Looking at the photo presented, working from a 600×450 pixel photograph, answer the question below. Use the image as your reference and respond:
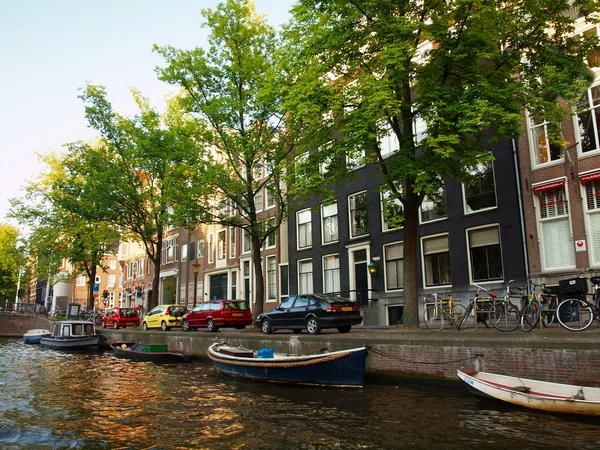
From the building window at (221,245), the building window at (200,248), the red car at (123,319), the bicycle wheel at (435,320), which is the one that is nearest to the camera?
the bicycle wheel at (435,320)

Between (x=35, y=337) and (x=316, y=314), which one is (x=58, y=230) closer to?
(x=35, y=337)

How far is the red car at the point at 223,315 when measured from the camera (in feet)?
77.9

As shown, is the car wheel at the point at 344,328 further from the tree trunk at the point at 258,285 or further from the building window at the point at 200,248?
the building window at the point at 200,248

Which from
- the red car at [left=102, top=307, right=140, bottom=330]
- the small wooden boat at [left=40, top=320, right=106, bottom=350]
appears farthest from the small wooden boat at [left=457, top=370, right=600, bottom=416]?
the red car at [left=102, top=307, right=140, bottom=330]

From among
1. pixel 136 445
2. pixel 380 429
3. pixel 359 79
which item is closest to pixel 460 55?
pixel 359 79

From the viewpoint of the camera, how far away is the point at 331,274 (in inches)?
1095

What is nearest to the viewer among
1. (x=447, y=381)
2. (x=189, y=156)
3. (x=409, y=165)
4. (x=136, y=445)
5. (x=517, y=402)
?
(x=136, y=445)

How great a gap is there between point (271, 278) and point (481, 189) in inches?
650

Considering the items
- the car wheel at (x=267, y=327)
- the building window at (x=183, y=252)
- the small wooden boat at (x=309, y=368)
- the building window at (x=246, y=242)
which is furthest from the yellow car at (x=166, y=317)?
the building window at (x=183, y=252)

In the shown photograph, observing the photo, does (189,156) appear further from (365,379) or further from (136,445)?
(136,445)

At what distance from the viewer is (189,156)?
77.2 ft

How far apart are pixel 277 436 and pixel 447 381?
5.11 m

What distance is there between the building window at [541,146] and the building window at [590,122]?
0.95 meters

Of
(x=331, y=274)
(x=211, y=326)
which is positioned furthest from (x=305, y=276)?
(x=211, y=326)
